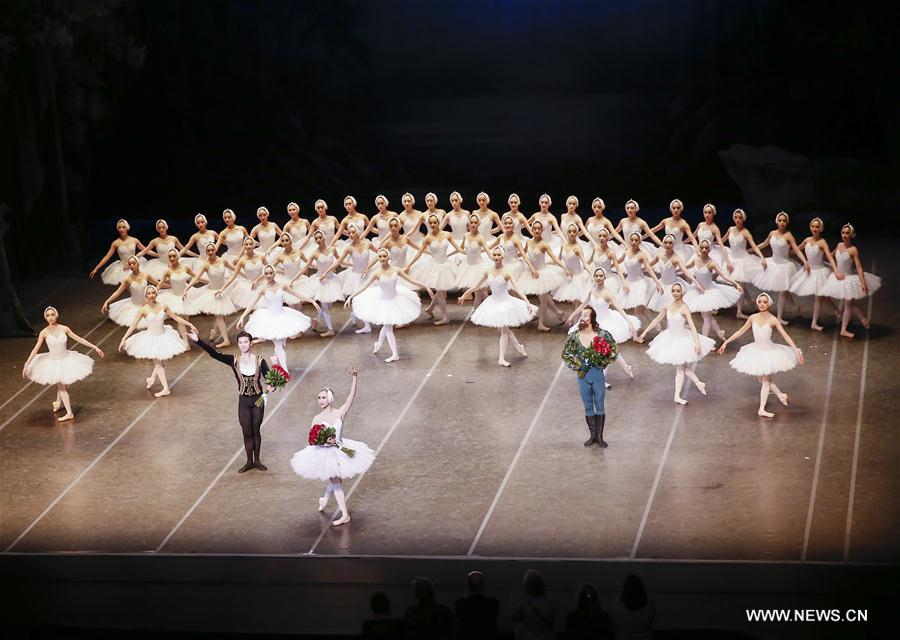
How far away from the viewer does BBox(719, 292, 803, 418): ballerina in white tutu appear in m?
11.3

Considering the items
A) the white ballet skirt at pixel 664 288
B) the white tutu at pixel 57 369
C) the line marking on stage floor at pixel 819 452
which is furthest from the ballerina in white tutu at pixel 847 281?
the white tutu at pixel 57 369

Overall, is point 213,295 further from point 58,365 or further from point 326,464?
point 326,464

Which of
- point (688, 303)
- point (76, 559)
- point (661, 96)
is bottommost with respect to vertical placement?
point (76, 559)

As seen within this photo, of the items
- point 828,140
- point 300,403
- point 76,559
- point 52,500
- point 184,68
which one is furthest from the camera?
point 184,68

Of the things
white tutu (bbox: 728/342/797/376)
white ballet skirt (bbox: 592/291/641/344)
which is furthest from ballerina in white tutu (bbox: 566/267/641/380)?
white tutu (bbox: 728/342/797/376)

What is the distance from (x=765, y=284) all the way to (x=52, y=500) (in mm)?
6875

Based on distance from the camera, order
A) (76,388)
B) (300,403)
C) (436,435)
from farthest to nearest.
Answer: (76,388)
(300,403)
(436,435)

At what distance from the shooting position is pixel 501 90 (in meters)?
18.8

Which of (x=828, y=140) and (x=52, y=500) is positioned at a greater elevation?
(x=828, y=140)

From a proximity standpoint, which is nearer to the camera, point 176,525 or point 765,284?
point 176,525

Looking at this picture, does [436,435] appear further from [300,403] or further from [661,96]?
[661,96]

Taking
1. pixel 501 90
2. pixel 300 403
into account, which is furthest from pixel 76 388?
pixel 501 90

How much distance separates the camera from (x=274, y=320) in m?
12.9

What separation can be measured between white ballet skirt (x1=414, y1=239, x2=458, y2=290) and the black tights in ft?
12.3
